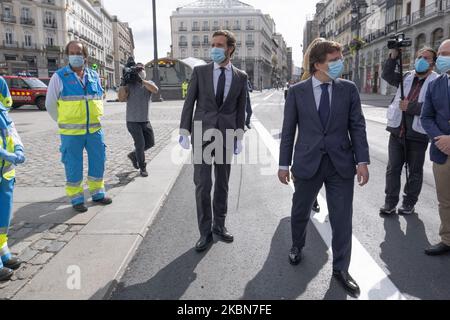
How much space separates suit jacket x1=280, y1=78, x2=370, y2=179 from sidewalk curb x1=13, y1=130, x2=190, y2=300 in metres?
1.75

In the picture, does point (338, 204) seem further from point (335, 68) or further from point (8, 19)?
point (8, 19)

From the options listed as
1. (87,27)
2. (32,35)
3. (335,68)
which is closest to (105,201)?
(335,68)

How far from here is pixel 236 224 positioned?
4.44 metres

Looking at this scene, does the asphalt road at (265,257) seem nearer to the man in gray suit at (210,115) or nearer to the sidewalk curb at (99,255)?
the sidewalk curb at (99,255)

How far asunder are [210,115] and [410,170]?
266cm

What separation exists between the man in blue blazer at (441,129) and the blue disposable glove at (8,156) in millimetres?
3679

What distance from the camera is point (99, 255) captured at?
3.43 metres

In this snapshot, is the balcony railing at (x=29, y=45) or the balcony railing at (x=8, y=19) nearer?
the balcony railing at (x=8, y=19)

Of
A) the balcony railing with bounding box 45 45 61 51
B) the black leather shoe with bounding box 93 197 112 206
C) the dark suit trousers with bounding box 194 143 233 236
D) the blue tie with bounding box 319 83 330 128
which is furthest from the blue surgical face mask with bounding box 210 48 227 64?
the balcony railing with bounding box 45 45 61 51

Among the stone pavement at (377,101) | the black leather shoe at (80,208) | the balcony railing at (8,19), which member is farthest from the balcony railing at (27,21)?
the black leather shoe at (80,208)

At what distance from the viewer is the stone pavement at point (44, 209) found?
11.2 feet

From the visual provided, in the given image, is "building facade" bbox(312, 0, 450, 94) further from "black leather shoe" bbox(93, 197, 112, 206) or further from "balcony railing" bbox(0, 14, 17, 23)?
"balcony railing" bbox(0, 14, 17, 23)
